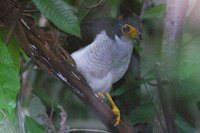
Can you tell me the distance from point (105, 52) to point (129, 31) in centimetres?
20

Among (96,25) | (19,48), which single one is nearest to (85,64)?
(96,25)

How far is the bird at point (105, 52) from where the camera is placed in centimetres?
182

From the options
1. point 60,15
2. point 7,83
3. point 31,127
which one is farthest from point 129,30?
point 7,83

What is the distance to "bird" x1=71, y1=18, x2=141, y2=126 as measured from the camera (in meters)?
1.82

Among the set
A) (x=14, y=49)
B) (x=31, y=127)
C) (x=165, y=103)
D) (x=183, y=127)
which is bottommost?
(x=183, y=127)

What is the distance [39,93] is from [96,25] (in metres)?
0.41

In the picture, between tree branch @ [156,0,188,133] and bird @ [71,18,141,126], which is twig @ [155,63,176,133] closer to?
tree branch @ [156,0,188,133]

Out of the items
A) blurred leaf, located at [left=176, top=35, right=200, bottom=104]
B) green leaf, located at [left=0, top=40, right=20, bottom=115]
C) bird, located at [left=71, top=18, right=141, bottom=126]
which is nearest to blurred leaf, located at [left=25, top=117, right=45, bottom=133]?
bird, located at [left=71, top=18, right=141, bottom=126]

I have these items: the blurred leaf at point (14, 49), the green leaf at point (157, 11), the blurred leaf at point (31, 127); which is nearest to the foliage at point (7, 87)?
the blurred leaf at point (14, 49)

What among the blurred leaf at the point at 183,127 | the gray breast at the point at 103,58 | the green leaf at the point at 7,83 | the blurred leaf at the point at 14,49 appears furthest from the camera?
the blurred leaf at the point at 183,127

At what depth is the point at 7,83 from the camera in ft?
3.98

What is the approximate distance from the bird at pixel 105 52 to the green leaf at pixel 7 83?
0.56 m

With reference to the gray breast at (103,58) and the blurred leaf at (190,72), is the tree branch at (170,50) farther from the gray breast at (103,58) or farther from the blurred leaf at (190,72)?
the gray breast at (103,58)

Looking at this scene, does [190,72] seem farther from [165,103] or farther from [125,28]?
[125,28]
